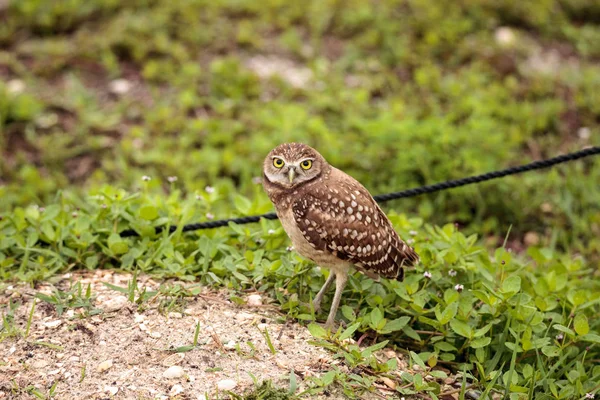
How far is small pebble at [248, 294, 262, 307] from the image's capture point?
3.79m

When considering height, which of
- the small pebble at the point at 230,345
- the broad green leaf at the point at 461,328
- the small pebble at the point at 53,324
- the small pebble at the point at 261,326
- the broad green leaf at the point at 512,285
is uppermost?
the broad green leaf at the point at 512,285

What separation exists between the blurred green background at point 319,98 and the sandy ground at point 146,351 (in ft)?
4.59

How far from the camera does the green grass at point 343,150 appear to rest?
3752mm

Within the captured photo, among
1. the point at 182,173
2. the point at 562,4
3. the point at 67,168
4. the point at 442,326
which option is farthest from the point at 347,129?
the point at 562,4

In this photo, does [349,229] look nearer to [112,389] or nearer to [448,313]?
[448,313]

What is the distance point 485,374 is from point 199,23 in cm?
582

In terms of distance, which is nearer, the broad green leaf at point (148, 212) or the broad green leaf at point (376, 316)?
the broad green leaf at point (376, 316)

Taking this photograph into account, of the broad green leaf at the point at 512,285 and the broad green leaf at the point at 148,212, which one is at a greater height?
the broad green leaf at the point at 148,212

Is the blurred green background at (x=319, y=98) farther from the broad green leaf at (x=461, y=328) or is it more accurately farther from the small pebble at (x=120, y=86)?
the broad green leaf at (x=461, y=328)

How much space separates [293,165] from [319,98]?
3429 mm

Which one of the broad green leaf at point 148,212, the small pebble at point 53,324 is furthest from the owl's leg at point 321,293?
the small pebble at point 53,324

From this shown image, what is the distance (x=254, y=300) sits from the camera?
12.5ft

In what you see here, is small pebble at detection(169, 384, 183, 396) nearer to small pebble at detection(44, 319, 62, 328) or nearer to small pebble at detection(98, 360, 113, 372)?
small pebble at detection(98, 360, 113, 372)

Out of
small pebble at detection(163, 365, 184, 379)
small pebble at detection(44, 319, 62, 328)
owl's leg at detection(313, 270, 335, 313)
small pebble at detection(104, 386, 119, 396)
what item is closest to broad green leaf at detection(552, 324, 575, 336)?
owl's leg at detection(313, 270, 335, 313)
